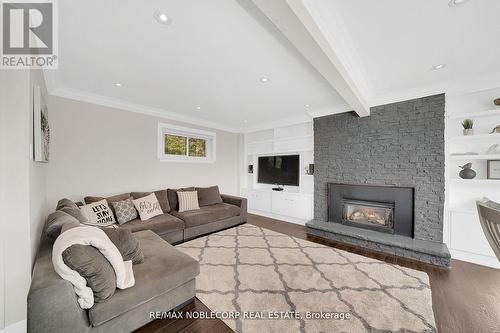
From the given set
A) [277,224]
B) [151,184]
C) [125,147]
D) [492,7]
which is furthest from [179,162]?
[492,7]

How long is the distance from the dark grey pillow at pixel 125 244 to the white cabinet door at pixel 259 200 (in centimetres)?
358

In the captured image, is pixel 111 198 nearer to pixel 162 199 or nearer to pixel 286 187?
pixel 162 199

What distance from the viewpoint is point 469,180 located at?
8.41ft

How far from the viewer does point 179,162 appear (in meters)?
4.34

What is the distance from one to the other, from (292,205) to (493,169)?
123 inches

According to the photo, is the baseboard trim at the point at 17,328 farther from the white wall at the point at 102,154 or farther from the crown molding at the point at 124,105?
the crown molding at the point at 124,105

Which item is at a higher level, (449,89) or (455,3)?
(455,3)

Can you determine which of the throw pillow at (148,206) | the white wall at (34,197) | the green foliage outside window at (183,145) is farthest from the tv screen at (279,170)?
the white wall at (34,197)

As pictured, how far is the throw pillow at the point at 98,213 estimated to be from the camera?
8.58 ft

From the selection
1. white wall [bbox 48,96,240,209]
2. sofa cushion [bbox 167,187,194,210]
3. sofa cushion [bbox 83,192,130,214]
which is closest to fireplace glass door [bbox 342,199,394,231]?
sofa cushion [bbox 167,187,194,210]

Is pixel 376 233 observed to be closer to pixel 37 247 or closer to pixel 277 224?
pixel 277 224

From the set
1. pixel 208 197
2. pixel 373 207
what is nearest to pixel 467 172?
pixel 373 207

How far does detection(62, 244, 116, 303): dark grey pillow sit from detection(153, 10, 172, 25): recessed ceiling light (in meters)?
1.76

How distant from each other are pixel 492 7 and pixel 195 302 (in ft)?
11.4
